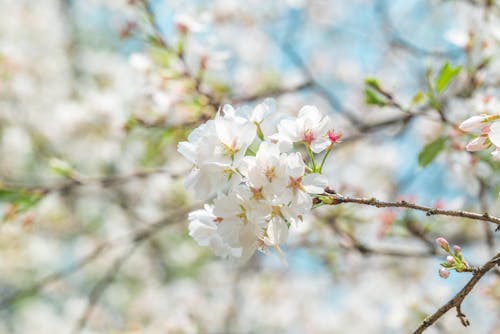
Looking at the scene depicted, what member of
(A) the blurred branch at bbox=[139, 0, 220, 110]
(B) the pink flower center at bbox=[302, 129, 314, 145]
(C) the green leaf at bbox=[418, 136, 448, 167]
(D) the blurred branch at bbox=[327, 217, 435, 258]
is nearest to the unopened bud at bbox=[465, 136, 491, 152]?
(B) the pink flower center at bbox=[302, 129, 314, 145]

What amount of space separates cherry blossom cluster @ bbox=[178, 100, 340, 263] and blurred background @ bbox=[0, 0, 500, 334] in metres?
1.03

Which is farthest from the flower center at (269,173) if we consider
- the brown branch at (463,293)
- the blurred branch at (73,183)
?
the blurred branch at (73,183)

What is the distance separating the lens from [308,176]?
2.81 ft

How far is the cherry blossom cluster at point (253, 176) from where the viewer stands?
85 centimetres

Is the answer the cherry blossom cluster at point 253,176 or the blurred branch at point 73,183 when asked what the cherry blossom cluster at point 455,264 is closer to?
the cherry blossom cluster at point 253,176

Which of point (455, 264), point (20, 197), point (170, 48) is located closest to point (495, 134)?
point (455, 264)

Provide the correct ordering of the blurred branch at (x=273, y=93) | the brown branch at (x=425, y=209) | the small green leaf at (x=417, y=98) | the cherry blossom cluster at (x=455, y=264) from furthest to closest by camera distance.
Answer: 1. the blurred branch at (x=273, y=93)
2. the small green leaf at (x=417, y=98)
3. the cherry blossom cluster at (x=455, y=264)
4. the brown branch at (x=425, y=209)

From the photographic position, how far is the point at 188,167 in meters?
3.30

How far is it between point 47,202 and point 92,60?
81.8 inches

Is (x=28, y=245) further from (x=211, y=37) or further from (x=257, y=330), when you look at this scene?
(x=211, y=37)

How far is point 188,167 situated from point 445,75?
210 centimetres

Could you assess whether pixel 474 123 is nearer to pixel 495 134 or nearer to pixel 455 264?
pixel 495 134

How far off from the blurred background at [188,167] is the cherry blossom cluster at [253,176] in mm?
1026

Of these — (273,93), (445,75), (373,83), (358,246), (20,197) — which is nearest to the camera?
(445,75)
